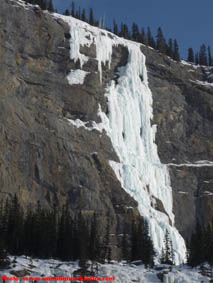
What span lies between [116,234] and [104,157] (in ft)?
38.3

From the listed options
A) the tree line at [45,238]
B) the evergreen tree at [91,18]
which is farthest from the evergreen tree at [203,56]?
the tree line at [45,238]

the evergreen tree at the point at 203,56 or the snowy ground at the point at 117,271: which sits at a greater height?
the evergreen tree at the point at 203,56

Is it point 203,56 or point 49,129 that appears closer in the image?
point 49,129

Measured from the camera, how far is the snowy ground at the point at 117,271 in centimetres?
4400

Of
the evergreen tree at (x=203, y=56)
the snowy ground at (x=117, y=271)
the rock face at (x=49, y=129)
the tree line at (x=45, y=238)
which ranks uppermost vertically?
the evergreen tree at (x=203, y=56)

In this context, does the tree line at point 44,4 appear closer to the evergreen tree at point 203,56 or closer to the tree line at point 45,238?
the evergreen tree at point 203,56

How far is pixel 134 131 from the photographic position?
9625cm

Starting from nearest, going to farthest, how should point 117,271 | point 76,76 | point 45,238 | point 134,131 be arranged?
point 117,271
point 45,238
point 76,76
point 134,131

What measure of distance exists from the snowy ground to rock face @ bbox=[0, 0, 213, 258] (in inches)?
1054

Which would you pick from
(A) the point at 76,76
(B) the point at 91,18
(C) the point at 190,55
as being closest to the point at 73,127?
(A) the point at 76,76

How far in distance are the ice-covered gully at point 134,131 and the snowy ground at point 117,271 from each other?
3207cm

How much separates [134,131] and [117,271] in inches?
1956

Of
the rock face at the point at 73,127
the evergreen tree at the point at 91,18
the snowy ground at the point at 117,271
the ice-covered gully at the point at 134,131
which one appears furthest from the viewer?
the evergreen tree at the point at 91,18

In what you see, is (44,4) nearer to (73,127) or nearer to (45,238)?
(73,127)
